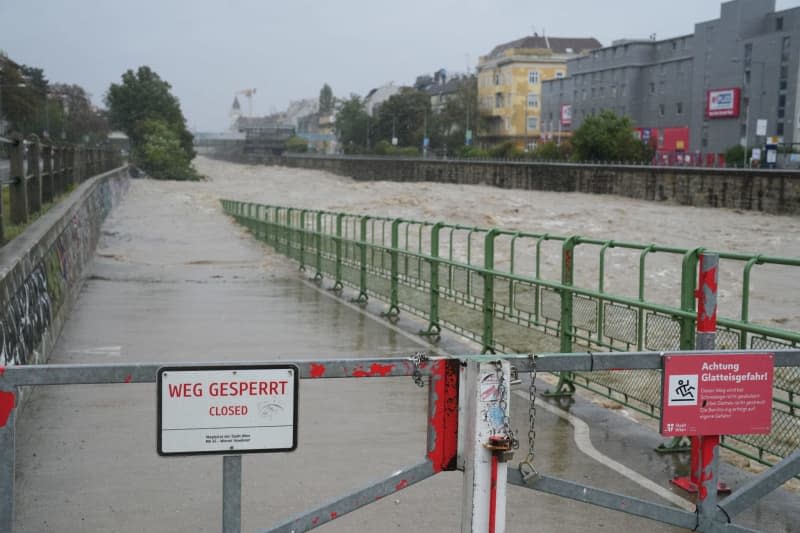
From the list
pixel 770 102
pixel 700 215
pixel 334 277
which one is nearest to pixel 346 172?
pixel 770 102

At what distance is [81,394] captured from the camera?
9711mm

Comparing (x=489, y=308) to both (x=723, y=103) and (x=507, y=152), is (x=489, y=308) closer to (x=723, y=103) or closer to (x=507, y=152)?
(x=723, y=103)

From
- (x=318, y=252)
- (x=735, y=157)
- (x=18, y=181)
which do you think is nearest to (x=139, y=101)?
(x=735, y=157)

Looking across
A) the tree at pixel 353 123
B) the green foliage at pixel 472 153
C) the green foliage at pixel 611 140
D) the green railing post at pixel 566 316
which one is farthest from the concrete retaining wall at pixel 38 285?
the tree at pixel 353 123

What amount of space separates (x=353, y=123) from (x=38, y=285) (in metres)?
147

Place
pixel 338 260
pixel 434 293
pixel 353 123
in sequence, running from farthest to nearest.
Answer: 1. pixel 353 123
2. pixel 338 260
3. pixel 434 293

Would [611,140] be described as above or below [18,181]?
above

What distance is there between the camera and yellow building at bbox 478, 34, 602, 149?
430 feet

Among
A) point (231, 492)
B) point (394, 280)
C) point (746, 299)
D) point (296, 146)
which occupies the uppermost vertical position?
point (296, 146)

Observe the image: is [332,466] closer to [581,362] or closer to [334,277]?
[581,362]

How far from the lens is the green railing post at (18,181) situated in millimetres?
12086

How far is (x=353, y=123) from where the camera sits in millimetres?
156750

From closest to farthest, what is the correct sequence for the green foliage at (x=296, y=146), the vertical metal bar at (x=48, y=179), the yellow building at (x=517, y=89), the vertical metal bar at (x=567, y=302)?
the vertical metal bar at (x=567, y=302) < the vertical metal bar at (x=48, y=179) < the yellow building at (x=517, y=89) < the green foliage at (x=296, y=146)

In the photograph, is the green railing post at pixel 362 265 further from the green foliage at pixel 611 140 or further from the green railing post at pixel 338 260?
the green foliage at pixel 611 140
